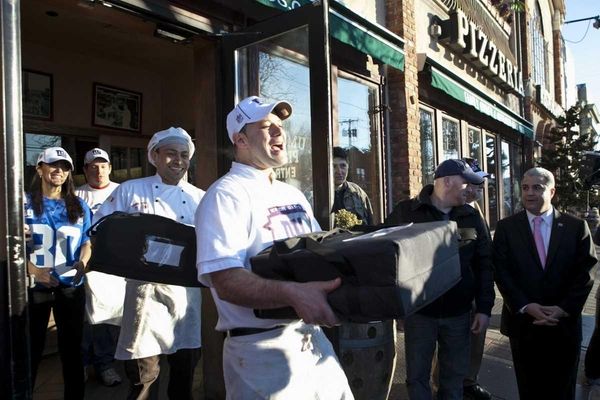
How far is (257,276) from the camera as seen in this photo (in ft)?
4.84

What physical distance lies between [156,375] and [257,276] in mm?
1703

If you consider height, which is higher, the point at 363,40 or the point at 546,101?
the point at 546,101

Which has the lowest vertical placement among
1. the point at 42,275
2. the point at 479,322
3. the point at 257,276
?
the point at 479,322

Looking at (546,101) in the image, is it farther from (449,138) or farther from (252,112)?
(252,112)

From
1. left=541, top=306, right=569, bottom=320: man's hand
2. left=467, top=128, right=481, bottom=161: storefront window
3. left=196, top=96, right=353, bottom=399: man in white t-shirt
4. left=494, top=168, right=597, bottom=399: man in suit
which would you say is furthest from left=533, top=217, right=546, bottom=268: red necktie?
left=467, top=128, right=481, bottom=161: storefront window

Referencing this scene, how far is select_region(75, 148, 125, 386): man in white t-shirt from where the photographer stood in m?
3.91

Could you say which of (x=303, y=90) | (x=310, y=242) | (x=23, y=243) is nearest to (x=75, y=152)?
(x=303, y=90)

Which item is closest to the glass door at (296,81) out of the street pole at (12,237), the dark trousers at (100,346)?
the street pole at (12,237)

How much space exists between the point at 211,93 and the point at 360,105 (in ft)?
9.15

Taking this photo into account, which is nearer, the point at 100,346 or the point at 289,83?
the point at 289,83

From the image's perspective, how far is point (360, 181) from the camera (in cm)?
613

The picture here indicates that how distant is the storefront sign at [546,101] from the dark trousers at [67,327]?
1442 centimetres

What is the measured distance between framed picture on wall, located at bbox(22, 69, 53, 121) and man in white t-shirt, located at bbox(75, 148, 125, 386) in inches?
84.2

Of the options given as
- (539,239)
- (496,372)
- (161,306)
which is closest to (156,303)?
(161,306)
